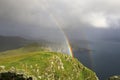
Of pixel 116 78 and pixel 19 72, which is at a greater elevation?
pixel 116 78

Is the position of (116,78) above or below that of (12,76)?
above

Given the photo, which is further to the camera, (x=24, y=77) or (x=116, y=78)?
(x=116, y=78)

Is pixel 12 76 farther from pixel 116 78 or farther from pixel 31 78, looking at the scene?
pixel 116 78

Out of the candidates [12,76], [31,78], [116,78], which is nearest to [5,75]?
[12,76]

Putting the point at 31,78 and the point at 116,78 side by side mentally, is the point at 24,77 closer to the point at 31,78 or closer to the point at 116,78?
the point at 31,78

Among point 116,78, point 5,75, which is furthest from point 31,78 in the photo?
point 116,78

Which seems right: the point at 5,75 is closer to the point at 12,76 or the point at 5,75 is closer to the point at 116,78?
the point at 12,76

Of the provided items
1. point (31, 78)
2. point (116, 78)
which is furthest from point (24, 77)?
point (116, 78)

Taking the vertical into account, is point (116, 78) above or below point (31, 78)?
above

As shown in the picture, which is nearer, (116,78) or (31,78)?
(31,78)
